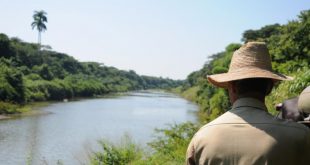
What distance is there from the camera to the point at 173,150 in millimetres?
10211

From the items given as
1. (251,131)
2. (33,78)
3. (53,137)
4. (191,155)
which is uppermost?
(33,78)

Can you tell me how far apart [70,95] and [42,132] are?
42983mm

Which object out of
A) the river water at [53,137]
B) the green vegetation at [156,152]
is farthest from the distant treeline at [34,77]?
the green vegetation at [156,152]

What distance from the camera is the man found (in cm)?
196

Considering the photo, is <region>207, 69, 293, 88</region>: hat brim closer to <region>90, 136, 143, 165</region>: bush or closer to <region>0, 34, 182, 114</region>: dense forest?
<region>90, 136, 143, 165</region>: bush

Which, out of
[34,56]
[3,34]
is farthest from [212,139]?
[34,56]

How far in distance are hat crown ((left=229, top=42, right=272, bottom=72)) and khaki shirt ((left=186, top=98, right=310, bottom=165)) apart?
202 millimetres

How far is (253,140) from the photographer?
77.9 inches

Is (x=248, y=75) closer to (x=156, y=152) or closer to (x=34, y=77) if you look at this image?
(x=156, y=152)

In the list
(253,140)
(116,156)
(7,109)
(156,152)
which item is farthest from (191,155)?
(7,109)

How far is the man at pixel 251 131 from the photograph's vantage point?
1957mm

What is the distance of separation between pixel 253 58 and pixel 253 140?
44cm

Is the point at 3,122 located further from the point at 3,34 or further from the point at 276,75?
the point at 3,34

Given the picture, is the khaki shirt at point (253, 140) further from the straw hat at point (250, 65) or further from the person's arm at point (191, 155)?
the straw hat at point (250, 65)
